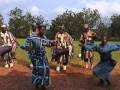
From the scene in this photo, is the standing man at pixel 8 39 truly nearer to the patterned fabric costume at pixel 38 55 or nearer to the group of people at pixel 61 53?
the group of people at pixel 61 53

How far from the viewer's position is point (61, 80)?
16.9m

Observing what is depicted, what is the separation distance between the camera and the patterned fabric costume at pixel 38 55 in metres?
14.0

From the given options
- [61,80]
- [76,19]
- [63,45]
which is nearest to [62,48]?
[63,45]

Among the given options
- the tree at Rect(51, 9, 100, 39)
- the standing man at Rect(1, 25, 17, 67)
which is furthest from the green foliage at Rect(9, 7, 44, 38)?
the standing man at Rect(1, 25, 17, 67)

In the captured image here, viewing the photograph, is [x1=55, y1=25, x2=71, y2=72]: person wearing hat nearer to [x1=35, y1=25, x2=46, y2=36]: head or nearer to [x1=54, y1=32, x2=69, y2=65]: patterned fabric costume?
[x1=54, y1=32, x2=69, y2=65]: patterned fabric costume

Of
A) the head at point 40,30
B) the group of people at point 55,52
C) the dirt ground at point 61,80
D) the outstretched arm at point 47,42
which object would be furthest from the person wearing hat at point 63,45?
the outstretched arm at point 47,42

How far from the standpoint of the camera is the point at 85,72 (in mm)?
18906

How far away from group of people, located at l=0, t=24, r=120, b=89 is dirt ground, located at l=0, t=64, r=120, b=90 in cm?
48

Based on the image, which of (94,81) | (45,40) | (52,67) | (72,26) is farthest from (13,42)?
(72,26)

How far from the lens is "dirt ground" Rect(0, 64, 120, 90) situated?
51.4 ft

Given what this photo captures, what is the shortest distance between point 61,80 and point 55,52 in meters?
2.61

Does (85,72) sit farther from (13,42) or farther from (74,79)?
(13,42)

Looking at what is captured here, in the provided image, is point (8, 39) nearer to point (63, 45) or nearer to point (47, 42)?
point (63, 45)

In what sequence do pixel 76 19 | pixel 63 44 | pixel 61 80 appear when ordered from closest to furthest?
pixel 61 80, pixel 63 44, pixel 76 19
